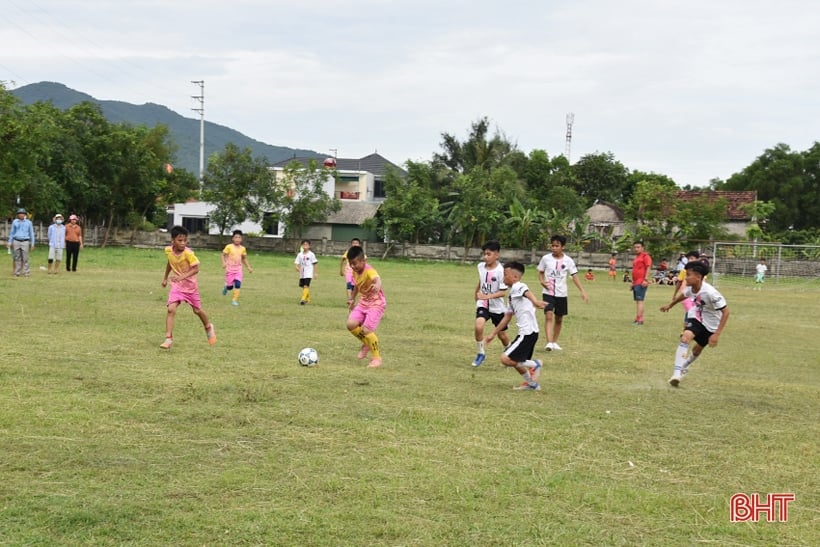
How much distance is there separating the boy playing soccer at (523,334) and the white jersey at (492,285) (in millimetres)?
1682

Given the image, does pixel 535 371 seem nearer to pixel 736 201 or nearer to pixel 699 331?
pixel 699 331

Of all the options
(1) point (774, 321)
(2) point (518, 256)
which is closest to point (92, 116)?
(2) point (518, 256)

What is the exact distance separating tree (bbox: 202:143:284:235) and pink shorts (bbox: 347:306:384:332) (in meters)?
39.7

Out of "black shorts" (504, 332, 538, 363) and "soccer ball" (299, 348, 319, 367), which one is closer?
"black shorts" (504, 332, 538, 363)

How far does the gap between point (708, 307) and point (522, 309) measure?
248cm

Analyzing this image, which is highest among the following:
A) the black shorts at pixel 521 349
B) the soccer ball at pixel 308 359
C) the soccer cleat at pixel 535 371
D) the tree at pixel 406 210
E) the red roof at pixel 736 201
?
the red roof at pixel 736 201

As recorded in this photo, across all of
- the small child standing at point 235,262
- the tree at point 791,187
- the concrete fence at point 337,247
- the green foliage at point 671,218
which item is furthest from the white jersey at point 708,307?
the tree at point 791,187

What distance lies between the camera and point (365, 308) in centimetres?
1120

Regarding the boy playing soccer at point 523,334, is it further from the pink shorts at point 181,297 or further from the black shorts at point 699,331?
the pink shorts at point 181,297

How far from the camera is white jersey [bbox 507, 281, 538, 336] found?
956 cm

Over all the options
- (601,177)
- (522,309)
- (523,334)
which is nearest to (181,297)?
(522,309)

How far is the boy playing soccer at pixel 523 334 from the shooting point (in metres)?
9.45

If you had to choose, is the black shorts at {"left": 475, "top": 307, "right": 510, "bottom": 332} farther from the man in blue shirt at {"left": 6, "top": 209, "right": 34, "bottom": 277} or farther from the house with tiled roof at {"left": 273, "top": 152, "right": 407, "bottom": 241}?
the house with tiled roof at {"left": 273, "top": 152, "right": 407, "bottom": 241}

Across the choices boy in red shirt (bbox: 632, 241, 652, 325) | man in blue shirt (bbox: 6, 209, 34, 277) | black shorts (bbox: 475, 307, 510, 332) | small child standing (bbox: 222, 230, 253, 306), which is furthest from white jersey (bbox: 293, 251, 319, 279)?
black shorts (bbox: 475, 307, 510, 332)
